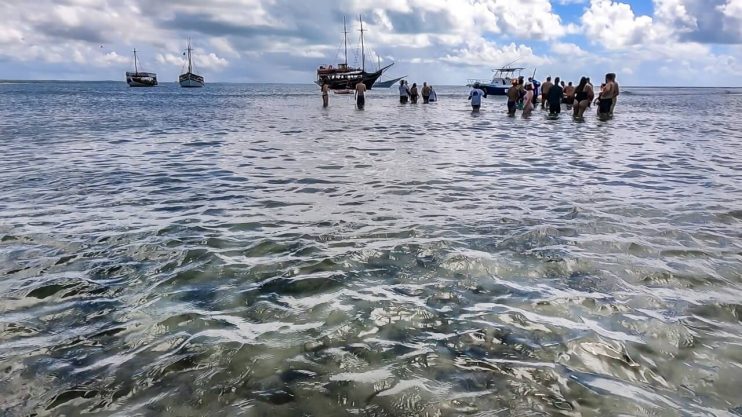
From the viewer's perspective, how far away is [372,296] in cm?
518

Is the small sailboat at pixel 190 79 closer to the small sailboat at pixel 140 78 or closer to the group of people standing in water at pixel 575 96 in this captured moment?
the small sailboat at pixel 140 78

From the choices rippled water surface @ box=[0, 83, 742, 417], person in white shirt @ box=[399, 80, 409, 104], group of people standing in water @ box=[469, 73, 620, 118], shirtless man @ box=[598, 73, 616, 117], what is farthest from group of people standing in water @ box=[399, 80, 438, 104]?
rippled water surface @ box=[0, 83, 742, 417]

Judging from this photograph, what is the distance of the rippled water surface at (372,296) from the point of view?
11.6ft

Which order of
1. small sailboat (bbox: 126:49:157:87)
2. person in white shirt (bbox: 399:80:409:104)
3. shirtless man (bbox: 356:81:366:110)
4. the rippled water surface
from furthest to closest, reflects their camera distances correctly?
small sailboat (bbox: 126:49:157:87)
person in white shirt (bbox: 399:80:409:104)
shirtless man (bbox: 356:81:366:110)
the rippled water surface

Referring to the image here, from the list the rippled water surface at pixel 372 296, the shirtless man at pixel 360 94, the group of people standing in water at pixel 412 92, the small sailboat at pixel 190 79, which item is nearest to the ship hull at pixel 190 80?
the small sailboat at pixel 190 79

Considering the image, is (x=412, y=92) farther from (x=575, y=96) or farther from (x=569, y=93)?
(x=575, y=96)

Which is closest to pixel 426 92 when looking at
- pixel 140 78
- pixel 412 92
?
pixel 412 92

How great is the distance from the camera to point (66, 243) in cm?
688

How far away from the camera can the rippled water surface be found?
11.6 feet

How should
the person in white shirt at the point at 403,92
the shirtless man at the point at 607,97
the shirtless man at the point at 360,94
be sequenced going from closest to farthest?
the shirtless man at the point at 607,97
the shirtless man at the point at 360,94
the person in white shirt at the point at 403,92

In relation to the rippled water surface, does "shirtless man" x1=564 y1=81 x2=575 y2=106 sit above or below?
above

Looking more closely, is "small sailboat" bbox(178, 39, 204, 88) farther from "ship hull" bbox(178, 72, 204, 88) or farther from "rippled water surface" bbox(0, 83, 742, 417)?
"rippled water surface" bbox(0, 83, 742, 417)

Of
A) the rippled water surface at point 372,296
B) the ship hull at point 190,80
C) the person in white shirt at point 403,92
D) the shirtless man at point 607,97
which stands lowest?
the rippled water surface at point 372,296

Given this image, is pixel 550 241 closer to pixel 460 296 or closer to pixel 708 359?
pixel 460 296
